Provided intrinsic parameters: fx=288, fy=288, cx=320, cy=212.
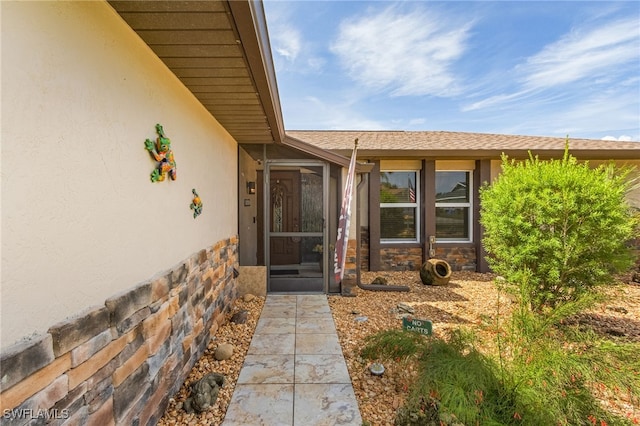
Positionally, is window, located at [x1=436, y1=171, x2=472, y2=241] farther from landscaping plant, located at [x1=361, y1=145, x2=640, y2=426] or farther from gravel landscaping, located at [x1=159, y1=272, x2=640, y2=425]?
landscaping plant, located at [x1=361, y1=145, x2=640, y2=426]

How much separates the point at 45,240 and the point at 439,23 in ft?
22.5

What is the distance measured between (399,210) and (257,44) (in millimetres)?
5915

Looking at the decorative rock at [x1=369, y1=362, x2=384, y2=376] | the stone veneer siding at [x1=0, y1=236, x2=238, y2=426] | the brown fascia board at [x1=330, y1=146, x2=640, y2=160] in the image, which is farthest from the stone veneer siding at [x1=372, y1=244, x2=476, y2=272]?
the stone veneer siding at [x1=0, y1=236, x2=238, y2=426]

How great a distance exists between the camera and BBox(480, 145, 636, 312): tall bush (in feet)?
12.0

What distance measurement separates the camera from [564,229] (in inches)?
150

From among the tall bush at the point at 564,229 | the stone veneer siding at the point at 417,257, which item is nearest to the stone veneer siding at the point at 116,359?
the tall bush at the point at 564,229

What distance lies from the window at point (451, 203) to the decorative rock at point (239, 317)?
515 cm

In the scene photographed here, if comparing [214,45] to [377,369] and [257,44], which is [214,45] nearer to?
[257,44]

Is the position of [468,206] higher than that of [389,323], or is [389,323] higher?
[468,206]

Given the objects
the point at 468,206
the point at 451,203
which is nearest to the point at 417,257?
the point at 451,203

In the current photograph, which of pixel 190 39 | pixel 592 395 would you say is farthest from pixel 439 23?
pixel 592 395

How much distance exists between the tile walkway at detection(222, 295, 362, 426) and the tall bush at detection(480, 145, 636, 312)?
2.75 m

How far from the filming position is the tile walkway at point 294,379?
218 centimetres

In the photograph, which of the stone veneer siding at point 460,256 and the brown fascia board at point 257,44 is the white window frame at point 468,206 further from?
the brown fascia board at point 257,44
